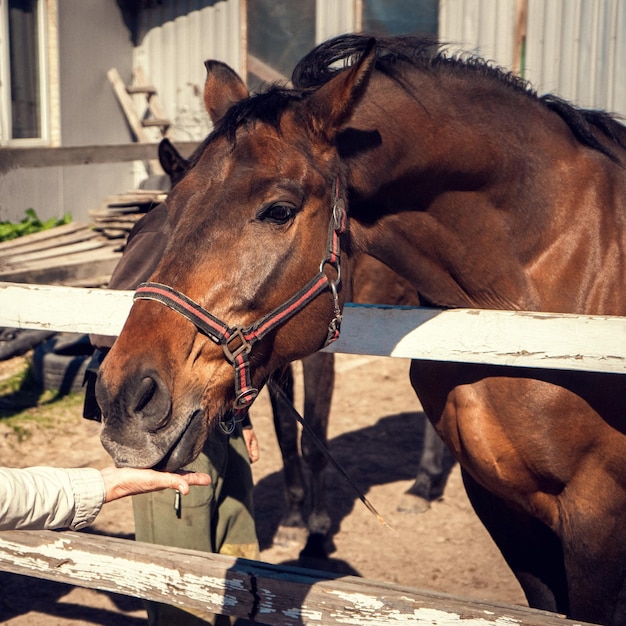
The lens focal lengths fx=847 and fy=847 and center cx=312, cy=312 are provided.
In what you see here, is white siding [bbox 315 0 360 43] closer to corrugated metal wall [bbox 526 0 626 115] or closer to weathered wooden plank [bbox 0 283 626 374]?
corrugated metal wall [bbox 526 0 626 115]

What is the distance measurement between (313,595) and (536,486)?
2.24 ft

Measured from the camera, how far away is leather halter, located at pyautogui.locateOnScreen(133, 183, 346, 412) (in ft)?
6.27

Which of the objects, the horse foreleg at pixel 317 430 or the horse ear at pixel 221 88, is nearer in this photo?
the horse ear at pixel 221 88

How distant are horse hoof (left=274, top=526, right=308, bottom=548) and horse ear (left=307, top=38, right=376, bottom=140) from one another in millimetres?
2868

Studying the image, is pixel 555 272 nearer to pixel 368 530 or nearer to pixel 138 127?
pixel 368 530

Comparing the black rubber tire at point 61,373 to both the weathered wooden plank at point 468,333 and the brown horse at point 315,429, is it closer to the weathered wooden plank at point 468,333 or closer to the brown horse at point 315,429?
the brown horse at point 315,429

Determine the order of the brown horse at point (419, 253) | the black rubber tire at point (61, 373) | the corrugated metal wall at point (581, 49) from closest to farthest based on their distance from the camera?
the brown horse at point (419, 253) → the black rubber tire at point (61, 373) → the corrugated metal wall at point (581, 49)

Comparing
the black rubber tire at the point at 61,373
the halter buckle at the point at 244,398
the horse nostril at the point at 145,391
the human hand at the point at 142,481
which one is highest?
the horse nostril at the point at 145,391

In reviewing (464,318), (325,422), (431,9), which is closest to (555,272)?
(464,318)

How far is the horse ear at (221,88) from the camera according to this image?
97.7 inches

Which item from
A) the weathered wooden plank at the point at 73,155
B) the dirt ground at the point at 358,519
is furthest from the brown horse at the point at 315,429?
the weathered wooden plank at the point at 73,155

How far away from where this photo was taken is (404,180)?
223cm

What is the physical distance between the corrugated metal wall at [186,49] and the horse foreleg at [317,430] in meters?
5.43

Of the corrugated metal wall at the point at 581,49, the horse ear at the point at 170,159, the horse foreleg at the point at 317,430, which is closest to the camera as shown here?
the horse ear at the point at 170,159
